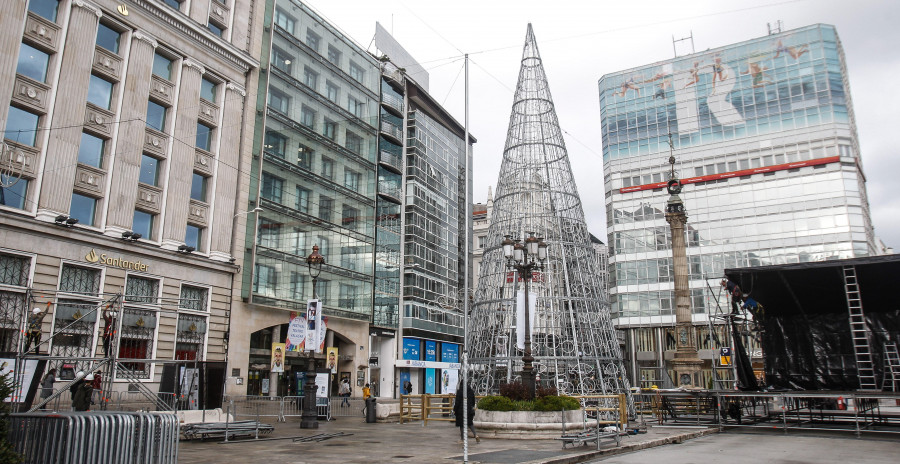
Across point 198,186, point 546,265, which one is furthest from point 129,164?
point 546,265

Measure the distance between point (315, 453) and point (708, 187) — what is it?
176 feet

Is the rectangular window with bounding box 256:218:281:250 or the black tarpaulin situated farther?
the rectangular window with bounding box 256:218:281:250

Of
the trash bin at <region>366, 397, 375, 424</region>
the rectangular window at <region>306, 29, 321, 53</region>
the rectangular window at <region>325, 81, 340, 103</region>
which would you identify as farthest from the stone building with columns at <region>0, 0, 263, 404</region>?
the trash bin at <region>366, 397, 375, 424</region>

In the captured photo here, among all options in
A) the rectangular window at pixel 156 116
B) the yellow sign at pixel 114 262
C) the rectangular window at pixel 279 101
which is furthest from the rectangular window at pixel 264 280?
the rectangular window at pixel 279 101

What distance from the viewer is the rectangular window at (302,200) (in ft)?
129

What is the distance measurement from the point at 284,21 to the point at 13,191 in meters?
20.6

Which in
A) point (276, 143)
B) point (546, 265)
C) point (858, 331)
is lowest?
point (858, 331)

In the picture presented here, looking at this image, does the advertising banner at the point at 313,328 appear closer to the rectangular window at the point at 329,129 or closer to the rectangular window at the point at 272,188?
the rectangular window at the point at 272,188

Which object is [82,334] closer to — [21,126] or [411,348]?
A: [21,126]

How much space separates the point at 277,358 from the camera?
36.0m

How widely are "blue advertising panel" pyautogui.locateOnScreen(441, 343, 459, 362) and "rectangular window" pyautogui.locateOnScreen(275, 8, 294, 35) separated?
3096 cm

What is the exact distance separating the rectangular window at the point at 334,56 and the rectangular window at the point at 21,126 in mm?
21512

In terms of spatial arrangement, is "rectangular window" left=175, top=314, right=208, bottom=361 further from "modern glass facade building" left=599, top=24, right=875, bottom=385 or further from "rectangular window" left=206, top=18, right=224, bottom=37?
"modern glass facade building" left=599, top=24, right=875, bottom=385

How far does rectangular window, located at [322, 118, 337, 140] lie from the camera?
139 ft
